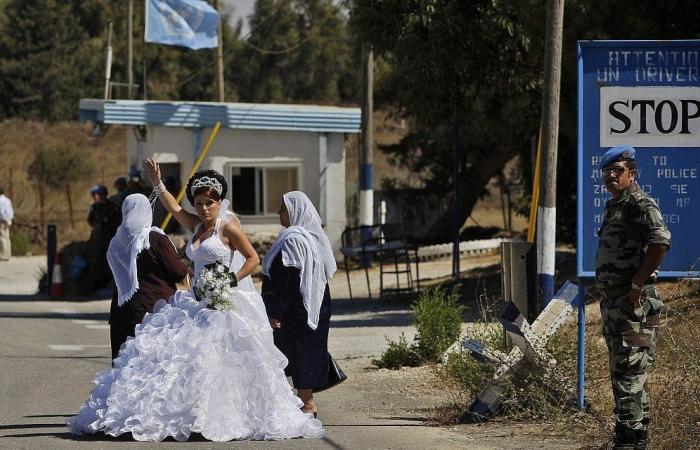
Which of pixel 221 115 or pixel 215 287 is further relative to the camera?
pixel 221 115

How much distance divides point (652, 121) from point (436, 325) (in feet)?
13.1

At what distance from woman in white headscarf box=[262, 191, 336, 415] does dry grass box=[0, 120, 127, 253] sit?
24.6 meters

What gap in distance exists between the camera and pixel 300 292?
9.62 meters

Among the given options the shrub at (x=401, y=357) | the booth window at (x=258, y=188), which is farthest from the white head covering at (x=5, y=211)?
the shrub at (x=401, y=357)

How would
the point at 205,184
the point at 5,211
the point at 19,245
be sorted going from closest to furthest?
the point at 205,184
the point at 5,211
the point at 19,245

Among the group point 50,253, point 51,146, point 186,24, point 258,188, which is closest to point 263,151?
point 258,188

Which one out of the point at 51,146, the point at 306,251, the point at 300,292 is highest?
the point at 51,146

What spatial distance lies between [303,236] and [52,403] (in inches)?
119

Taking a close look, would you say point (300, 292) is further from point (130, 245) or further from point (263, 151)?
point (263, 151)

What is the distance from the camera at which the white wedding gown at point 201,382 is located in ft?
29.3

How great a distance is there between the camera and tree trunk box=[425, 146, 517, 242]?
28859 millimetres

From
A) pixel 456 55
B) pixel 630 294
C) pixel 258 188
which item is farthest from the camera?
pixel 258 188

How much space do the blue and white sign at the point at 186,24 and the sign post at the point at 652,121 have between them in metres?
16.9

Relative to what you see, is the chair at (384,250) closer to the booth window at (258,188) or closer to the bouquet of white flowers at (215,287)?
the booth window at (258,188)
